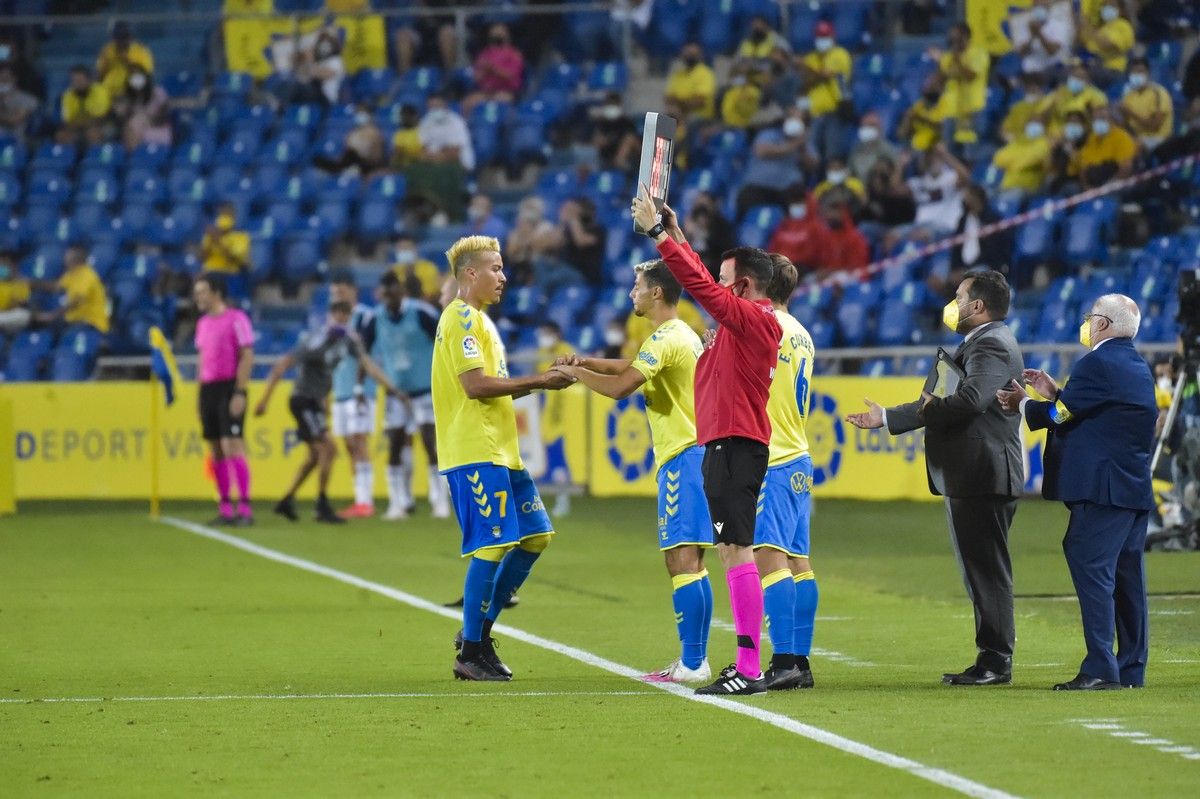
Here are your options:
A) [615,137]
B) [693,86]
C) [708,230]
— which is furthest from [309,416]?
[693,86]

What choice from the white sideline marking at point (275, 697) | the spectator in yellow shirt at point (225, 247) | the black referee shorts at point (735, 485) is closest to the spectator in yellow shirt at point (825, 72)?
the spectator in yellow shirt at point (225, 247)

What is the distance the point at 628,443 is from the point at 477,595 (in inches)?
524

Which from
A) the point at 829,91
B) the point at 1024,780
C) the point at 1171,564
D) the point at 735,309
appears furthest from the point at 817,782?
the point at 829,91

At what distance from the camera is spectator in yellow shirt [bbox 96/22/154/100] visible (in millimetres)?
29359

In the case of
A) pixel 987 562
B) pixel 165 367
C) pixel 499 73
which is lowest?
pixel 987 562

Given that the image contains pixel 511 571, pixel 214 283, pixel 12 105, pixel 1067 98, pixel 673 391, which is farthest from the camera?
pixel 12 105

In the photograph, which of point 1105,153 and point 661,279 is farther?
point 1105,153

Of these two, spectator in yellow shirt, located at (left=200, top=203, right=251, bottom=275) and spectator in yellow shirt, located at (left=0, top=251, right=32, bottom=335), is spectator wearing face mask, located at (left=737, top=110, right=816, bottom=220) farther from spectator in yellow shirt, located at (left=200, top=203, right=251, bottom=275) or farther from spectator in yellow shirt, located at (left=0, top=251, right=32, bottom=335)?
spectator in yellow shirt, located at (left=0, top=251, right=32, bottom=335)

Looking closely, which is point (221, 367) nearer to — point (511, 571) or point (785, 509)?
point (511, 571)

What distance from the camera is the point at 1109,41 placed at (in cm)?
2525

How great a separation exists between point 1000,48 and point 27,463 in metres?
13.2

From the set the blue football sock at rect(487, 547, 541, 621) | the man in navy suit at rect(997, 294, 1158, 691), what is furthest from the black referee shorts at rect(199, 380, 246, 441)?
the man in navy suit at rect(997, 294, 1158, 691)

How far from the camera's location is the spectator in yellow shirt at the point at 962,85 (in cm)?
2541

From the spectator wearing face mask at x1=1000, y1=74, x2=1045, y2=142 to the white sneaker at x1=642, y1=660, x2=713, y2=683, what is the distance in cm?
1689
